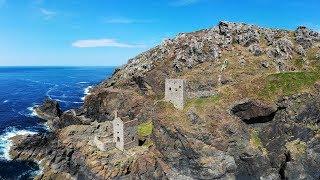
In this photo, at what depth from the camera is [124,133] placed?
79.6 metres

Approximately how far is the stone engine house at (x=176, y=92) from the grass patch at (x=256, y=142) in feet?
54.4

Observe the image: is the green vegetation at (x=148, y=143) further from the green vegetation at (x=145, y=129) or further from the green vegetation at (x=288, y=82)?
the green vegetation at (x=288, y=82)

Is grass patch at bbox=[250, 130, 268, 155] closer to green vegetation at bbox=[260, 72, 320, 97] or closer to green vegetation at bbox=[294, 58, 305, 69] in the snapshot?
green vegetation at bbox=[260, 72, 320, 97]

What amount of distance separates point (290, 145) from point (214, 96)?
772 inches

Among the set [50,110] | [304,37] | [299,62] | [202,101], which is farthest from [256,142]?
[50,110]

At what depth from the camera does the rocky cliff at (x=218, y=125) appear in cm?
7738

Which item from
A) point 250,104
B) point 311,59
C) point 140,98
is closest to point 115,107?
point 140,98

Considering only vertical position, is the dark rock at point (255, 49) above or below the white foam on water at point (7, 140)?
above

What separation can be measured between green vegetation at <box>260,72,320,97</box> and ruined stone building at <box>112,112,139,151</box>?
30649 millimetres

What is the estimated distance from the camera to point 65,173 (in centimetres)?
8131

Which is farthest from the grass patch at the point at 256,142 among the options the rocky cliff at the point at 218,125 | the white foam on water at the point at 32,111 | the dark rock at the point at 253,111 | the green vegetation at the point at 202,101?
the white foam on water at the point at 32,111

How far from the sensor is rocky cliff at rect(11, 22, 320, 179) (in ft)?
254

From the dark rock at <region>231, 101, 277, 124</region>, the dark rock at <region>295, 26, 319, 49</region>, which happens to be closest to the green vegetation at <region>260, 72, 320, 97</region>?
the dark rock at <region>231, 101, 277, 124</region>

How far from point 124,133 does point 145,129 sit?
42.6 feet
